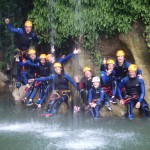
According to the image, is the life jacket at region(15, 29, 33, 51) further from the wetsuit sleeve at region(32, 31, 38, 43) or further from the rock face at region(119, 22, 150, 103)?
the rock face at region(119, 22, 150, 103)

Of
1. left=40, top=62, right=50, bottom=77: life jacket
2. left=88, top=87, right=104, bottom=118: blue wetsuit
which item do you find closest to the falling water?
left=88, top=87, right=104, bottom=118: blue wetsuit

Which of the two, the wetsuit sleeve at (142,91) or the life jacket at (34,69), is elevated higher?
the life jacket at (34,69)

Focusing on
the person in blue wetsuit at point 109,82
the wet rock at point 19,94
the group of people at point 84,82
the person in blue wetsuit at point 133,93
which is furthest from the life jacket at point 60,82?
the person in blue wetsuit at point 133,93

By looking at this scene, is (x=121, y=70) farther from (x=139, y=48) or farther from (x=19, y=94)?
(x=19, y=94)

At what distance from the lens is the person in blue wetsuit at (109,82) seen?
898cm

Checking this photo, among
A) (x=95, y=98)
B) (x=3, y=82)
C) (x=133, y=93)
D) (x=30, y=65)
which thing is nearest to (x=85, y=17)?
(x=30, y=65)

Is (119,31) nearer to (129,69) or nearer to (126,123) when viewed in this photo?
(129,69)

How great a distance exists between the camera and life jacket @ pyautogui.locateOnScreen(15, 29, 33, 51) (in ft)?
32.4

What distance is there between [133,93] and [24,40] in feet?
9.67

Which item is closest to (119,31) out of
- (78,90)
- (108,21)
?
(108,21)

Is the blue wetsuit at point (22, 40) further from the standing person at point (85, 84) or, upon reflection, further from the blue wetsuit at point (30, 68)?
the standing person at point (85, 84)

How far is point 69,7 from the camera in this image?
9.46 metres

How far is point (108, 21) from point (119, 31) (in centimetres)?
33

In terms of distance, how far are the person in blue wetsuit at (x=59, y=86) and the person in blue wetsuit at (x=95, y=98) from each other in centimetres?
53
